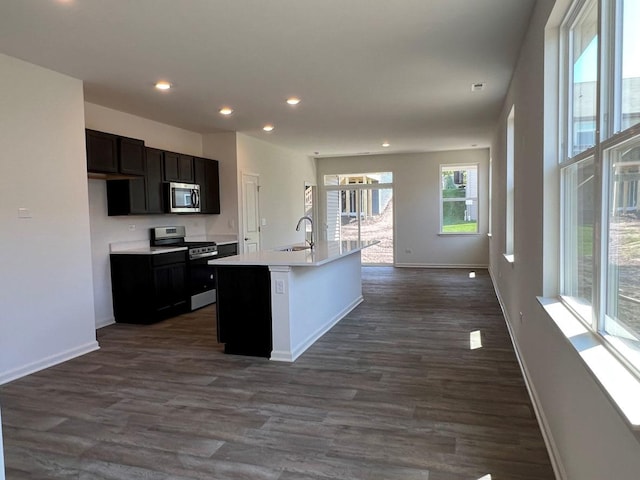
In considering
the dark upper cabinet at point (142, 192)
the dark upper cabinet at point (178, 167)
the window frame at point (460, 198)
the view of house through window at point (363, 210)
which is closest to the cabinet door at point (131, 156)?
the dark upper cabinet at point (142, 192)

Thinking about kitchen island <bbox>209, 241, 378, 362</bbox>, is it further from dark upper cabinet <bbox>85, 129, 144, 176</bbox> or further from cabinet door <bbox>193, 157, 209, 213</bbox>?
cabinet door <bbox>193, 157, 209, 213</bbox>

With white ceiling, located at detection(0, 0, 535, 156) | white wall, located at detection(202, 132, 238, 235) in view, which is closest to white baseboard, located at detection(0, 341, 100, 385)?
→ white ceiling, located at detection(0, 0, 535, 156)

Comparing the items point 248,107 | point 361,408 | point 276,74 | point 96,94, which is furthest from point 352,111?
point 361,408

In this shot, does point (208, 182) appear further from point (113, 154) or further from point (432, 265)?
point (432, 265)

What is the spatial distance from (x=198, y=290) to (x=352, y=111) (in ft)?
10.7

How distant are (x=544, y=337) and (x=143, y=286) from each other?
14.8 feet

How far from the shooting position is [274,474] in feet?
7.50

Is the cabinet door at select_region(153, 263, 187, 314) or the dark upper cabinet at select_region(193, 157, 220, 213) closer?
the cabinet door at select_region(153, 263, 187, 314)

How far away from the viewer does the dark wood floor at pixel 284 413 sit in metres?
2.36

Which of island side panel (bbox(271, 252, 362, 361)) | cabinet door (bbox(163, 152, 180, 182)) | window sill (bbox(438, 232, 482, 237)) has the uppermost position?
cabinet door (bbox(163, 152, 180, 182))

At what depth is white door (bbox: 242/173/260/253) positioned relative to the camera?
752 centimetres

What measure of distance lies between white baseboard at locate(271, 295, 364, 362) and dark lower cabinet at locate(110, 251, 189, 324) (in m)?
2.14

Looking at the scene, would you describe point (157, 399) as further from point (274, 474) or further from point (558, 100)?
point (558, 100)

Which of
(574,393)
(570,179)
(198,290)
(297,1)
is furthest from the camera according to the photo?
(198,290)
